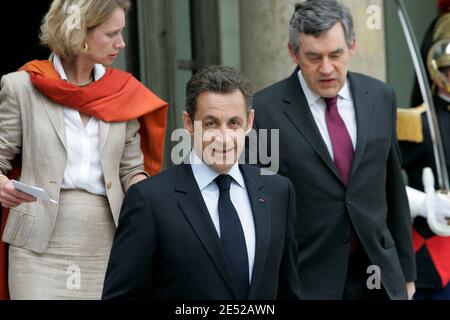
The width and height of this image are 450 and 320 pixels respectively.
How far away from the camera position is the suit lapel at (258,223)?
4.38m

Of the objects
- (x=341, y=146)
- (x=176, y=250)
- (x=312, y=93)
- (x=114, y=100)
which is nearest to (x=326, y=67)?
(x=312, y=93)

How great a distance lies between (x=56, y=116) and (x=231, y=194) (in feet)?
3.70

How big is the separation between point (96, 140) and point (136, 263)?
1.19 meters

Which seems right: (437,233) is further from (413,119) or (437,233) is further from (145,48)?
(145,48)

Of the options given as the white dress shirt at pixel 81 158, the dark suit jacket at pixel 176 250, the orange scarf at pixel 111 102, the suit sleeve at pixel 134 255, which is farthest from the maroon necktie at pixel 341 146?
the suit sleeve at pixel 134 255

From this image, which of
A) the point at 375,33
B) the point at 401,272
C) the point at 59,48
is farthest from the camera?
the point at 375,33

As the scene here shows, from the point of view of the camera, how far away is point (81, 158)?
542 centimetres

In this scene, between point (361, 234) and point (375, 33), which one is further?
point (375, 33)

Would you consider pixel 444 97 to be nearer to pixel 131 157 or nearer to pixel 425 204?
pixel 425 204

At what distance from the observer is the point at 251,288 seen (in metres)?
4.38

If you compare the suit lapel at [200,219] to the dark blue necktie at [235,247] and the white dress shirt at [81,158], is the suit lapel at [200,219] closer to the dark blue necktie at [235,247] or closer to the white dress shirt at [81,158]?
the dark blue necktie at [235,247]

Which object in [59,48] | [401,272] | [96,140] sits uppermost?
[59,48]

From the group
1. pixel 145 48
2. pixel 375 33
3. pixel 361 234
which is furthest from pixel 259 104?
pixel 145 48

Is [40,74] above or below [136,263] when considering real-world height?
above
